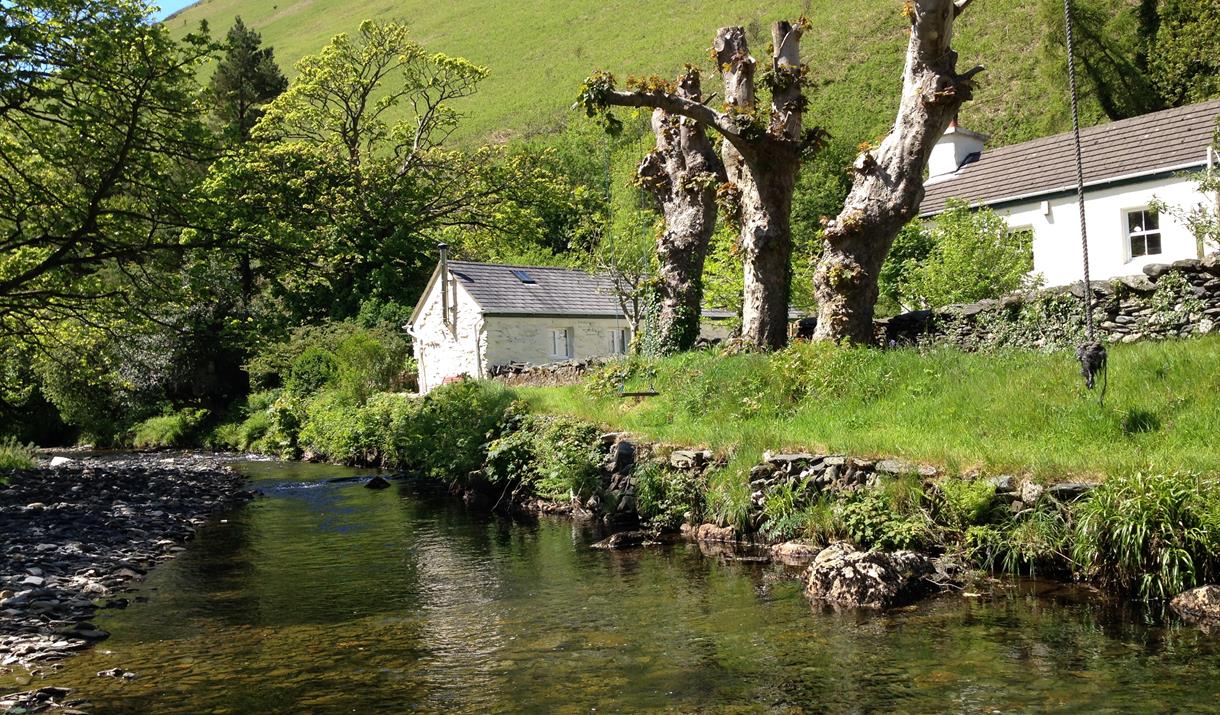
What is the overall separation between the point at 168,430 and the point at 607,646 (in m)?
35.4

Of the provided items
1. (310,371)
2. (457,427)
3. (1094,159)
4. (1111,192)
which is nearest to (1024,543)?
(457,427)

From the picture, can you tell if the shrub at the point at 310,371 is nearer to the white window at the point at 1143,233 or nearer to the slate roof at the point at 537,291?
the slate roof at the point at 537,291

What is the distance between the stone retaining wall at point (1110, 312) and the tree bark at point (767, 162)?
151 inches

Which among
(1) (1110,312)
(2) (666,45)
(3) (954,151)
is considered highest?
(2) (666,45)

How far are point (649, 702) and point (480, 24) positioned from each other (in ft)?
361

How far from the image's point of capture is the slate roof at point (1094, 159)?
24.0 meters

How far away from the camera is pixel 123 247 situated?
16609 mm

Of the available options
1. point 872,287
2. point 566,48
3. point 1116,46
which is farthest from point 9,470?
point 566,48

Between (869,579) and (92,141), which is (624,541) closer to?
→ (869,579)

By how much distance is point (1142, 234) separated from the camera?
24188 mm

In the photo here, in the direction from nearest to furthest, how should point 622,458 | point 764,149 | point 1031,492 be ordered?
point 1031,492 < point 622,458 < point 764,149

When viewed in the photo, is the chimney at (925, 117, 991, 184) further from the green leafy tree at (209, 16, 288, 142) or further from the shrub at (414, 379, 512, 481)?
the green leafy tree at (209, 16, 288, 142)

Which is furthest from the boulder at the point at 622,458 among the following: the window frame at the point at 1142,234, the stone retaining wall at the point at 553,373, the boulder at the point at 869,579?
the window frame at the point at 1142,234

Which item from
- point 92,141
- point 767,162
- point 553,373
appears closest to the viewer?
point 92,141
